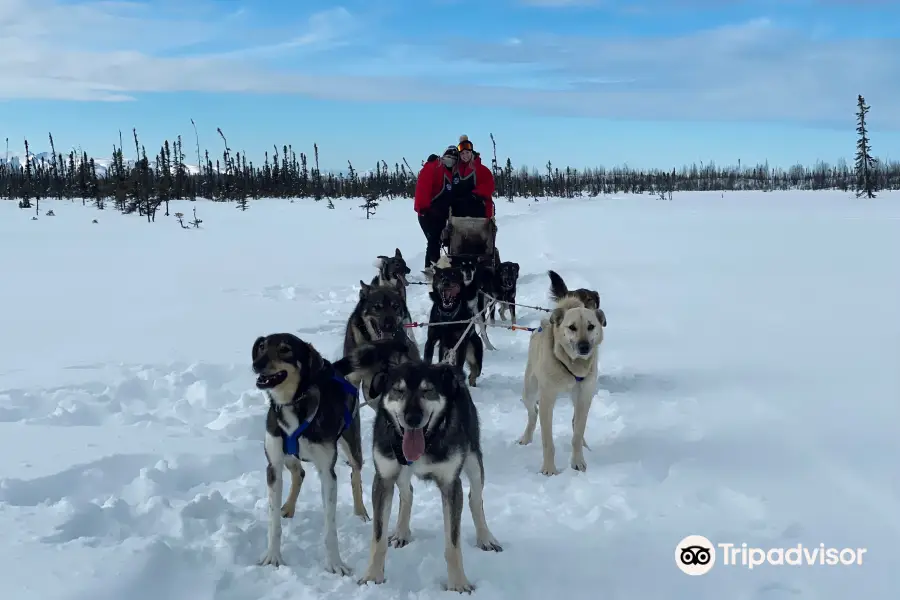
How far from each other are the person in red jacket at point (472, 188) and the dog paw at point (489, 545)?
569cm

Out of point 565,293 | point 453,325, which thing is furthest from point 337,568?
point 453,325

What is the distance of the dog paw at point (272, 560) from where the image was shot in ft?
10.9

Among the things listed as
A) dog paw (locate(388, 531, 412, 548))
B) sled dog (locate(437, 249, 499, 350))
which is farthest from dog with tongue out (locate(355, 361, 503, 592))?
sled dog (locate(437, 249, 499, 350))

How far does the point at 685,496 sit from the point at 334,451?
2.09m

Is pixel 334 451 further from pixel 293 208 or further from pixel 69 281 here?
pixel 293 208

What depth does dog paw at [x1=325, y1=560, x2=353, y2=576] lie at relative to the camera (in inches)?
129

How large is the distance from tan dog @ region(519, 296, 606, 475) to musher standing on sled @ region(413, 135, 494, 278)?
424 cm

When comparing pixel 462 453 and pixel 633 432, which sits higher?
pixel 462 453

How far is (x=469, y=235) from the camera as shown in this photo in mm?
8453

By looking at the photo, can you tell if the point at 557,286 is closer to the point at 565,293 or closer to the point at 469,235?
the point at 565,293

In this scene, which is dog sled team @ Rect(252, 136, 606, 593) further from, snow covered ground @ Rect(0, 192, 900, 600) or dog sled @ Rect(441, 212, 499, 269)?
dog sled @ Rect(441, 212, 499, 269)

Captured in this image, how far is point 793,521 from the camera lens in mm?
3551

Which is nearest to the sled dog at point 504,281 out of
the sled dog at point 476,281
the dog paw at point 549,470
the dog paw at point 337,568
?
the sled dog at point 476,281

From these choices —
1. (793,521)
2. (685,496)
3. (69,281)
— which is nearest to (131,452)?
(685,496)
